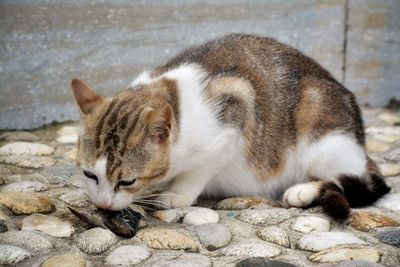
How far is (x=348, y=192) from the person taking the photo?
3756mm

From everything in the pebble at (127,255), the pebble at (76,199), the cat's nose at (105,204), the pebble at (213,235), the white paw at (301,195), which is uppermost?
the cat's nose at (105,204)

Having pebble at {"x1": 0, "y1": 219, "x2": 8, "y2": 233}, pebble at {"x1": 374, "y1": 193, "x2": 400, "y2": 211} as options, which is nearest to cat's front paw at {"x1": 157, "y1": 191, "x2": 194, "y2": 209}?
pebble at {"x1": 0, "y1": 219, "x2": 8, "y2": 233}

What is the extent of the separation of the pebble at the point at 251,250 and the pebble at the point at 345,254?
20cm

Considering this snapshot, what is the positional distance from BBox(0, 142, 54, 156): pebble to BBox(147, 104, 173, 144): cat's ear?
5.15 feet

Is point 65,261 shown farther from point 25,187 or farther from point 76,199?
point 25,187

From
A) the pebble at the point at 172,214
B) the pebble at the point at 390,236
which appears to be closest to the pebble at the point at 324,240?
the pebble at the point at 390,236

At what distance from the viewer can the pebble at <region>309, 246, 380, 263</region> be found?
9.87ft

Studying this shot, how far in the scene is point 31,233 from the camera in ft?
10.2

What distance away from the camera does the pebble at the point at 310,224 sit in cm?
342

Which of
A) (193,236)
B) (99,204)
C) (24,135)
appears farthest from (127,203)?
(24,135)

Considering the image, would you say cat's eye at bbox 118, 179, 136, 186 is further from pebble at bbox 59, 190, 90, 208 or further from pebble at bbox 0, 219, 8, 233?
pebble at bbox 0, 219, 8, 233

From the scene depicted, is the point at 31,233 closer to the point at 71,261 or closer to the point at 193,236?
the point at 71,261

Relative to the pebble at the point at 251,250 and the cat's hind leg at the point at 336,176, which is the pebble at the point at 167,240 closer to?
the pebble at the point at 251,250

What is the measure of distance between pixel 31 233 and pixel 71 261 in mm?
354
